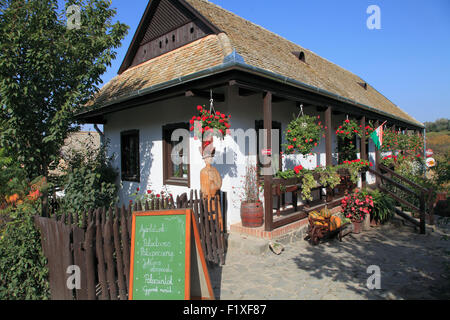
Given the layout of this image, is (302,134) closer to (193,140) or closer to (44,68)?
(193,140)

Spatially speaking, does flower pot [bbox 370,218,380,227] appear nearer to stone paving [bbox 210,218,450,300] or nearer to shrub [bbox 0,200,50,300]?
stone paving [bbox 210,218,450,300]

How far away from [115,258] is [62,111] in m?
2.99

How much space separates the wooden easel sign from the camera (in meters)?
2.54

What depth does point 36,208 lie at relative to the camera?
415cm

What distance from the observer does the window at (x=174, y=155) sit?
6722mm

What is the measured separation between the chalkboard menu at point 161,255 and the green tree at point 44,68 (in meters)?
3.13

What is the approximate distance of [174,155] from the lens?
23.2ft

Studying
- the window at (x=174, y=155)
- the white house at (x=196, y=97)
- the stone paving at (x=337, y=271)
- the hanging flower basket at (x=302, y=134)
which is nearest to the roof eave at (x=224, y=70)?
the white house at (x=196, y=97)

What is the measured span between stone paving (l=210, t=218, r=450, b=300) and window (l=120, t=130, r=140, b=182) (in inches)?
191

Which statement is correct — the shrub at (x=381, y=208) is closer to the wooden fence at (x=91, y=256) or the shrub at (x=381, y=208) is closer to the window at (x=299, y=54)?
the window at (x=299, y=54)

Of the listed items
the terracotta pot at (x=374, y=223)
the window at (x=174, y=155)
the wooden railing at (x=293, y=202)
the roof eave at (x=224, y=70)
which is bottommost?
the terracotta pot at (x=374, y=223)

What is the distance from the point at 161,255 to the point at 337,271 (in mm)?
2800

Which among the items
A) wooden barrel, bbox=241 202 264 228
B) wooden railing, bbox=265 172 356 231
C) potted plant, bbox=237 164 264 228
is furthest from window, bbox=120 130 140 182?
wooden railing, bbox=265 172 356 231
